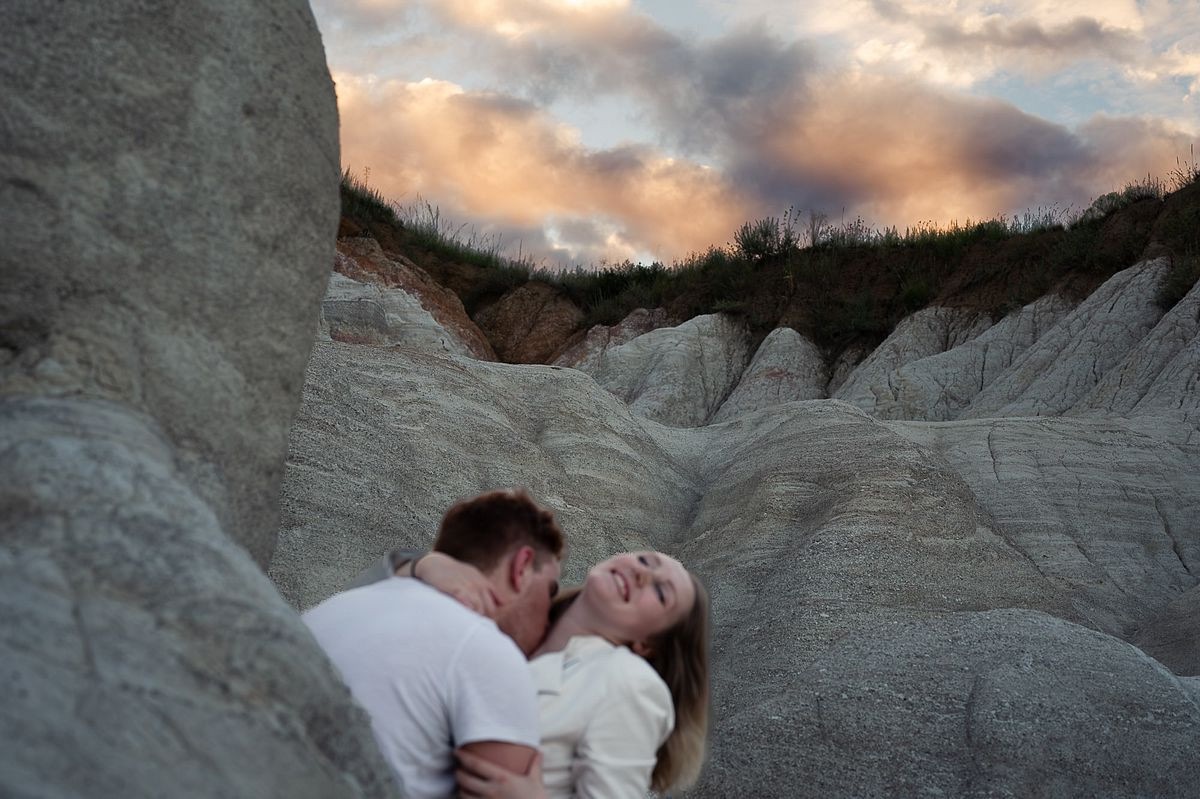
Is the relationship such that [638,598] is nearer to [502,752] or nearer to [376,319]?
[502,752]

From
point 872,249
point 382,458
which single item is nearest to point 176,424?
point 382,458

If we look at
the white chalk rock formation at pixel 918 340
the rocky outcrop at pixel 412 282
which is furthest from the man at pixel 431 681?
the rocky outcrop at pixel 412 282

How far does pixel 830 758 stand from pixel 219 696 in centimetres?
360

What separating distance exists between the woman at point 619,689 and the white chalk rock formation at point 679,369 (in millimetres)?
12126

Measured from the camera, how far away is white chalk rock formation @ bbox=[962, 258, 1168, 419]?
12.0 meters

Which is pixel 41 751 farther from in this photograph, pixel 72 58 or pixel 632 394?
pixel 632 394

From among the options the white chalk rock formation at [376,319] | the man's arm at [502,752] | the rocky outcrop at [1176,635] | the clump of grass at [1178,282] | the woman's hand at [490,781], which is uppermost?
the clump of grass at [1178,282]

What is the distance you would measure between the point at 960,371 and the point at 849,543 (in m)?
8.30

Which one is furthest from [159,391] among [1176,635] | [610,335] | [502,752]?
[610,335]

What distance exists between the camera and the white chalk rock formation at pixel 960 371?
535 inches

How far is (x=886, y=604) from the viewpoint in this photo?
611 cm

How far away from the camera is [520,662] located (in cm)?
217

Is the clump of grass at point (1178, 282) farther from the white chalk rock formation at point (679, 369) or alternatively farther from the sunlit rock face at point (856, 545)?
the white chalk rock formation at point (679, 369)

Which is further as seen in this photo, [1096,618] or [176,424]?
[1096,618]
